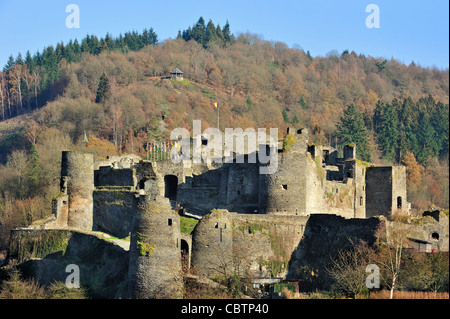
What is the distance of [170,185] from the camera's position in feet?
206

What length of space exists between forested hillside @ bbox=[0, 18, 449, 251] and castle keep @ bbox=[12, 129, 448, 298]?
1615cm

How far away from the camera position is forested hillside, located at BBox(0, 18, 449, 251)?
103438 mm

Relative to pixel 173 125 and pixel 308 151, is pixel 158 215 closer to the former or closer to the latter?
pixel 308 151

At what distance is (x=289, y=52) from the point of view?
185 m

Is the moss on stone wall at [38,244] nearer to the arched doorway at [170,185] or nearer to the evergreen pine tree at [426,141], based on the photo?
the arched doorway at [170,185]

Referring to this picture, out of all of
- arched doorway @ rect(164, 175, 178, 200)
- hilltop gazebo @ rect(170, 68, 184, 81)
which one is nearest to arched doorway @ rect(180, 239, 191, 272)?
arched doorway @ rect(164, 175, 178, 200)

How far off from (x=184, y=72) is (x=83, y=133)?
1758 inches

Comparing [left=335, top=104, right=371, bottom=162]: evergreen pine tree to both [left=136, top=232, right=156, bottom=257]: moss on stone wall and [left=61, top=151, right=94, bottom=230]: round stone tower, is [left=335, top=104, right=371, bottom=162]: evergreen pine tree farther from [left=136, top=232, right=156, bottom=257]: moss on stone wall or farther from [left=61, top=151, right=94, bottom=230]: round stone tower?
[left=136, top=232, right=156, bottom=257]: moss on stone wall

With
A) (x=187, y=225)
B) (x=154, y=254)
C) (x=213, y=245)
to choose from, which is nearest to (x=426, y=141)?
(x=187, y=225)

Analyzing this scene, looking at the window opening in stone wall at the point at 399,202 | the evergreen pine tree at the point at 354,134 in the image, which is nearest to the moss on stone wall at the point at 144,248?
the window opening in stone wall at the point at 399,202

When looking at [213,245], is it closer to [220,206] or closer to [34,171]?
[220,206]

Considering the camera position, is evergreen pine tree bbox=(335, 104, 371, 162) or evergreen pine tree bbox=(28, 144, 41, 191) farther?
evergreen pine tree bbox=(335, 104, 371, 162)

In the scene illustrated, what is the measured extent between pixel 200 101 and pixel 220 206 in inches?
2922
